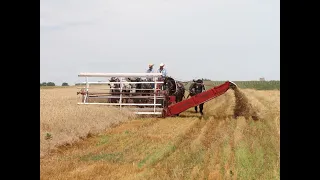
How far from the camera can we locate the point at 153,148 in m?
9.32

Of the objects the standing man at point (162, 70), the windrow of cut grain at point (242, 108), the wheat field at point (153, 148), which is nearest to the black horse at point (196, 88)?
the standing man at point (162, 70)

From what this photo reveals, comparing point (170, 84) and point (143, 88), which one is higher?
point (170, 84)

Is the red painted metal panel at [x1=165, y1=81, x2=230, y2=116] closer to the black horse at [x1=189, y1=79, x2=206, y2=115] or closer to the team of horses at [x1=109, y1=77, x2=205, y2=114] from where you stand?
the team of horses at [x1=109, y1=77, x2=205, y2=114]

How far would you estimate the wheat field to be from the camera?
23.2 ft

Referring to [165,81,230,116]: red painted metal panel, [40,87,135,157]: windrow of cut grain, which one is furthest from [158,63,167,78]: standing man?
[40,87,135,157]: windrow of cut grain

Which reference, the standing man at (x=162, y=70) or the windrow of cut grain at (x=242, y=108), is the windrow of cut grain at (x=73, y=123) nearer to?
the standing man at (x=162, y=70)

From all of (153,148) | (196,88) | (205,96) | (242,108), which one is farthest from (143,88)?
(153,148)

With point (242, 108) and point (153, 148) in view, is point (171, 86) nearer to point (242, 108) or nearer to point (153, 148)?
point (242, 108)

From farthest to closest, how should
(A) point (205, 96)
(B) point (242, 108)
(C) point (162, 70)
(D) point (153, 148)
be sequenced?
1. (C) point (162, 70)
2. (B) point (242, 108)
3. (A) point (205, 96)
4. (D) point (153, 148)

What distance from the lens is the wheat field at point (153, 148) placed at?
23.2 feet

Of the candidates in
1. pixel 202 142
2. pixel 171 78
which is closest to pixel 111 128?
pixel 202 142
